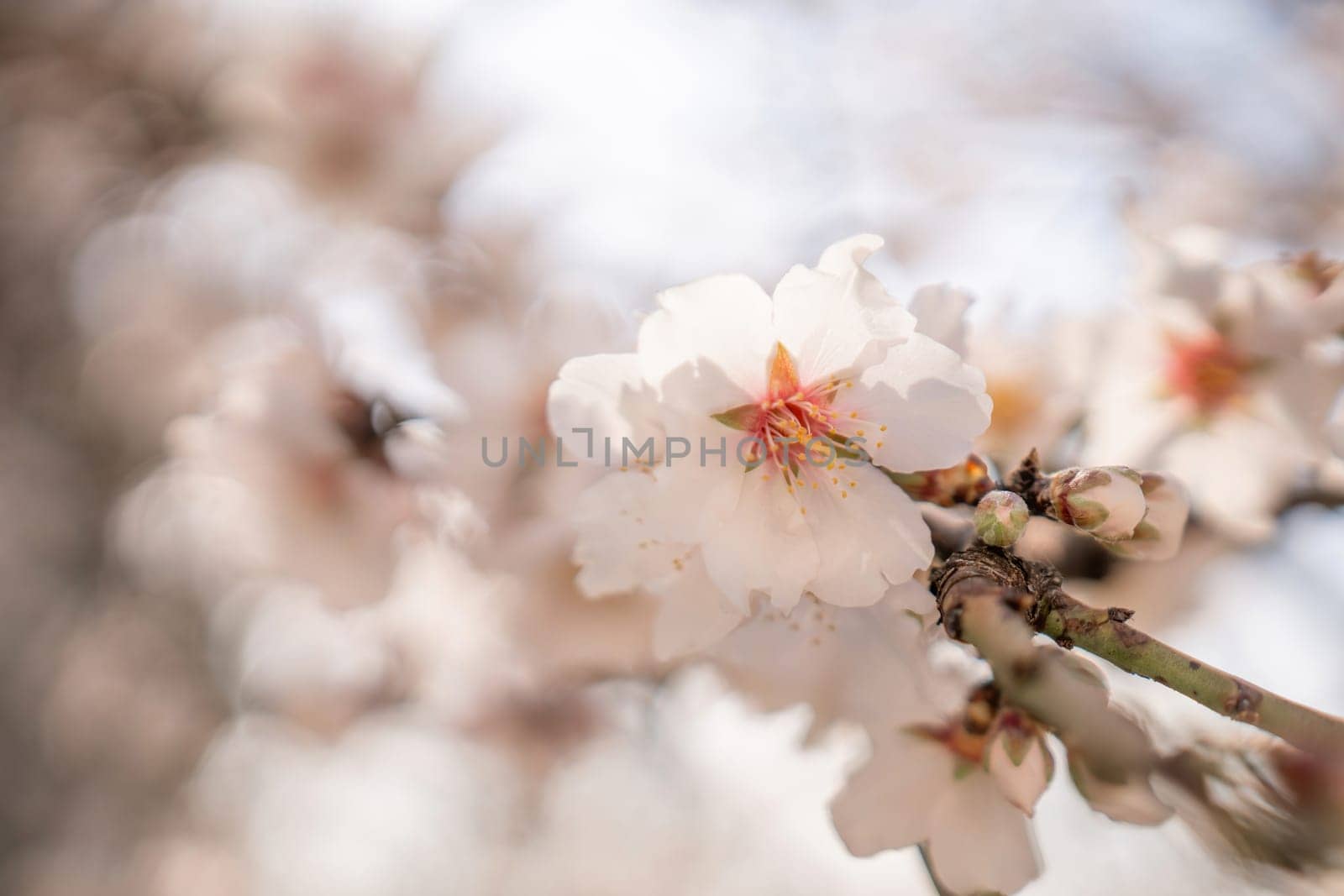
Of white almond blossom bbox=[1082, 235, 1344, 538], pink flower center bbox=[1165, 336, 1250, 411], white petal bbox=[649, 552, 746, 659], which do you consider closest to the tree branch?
white petal bbox=[649, 552, 746, 659]

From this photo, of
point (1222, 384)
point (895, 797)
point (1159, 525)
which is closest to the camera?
point (1159, 525)

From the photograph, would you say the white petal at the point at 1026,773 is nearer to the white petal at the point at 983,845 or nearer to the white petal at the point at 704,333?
the white petal at the point at 983,845

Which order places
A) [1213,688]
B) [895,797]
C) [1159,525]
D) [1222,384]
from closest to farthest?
1. [1213,688]
2. [1159,525]
3. [895,797]
4. [1222,384]

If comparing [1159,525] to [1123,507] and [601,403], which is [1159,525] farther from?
[601,403]

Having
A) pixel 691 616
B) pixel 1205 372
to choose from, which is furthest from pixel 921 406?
pixel 1205 372

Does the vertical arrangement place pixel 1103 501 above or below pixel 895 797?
above

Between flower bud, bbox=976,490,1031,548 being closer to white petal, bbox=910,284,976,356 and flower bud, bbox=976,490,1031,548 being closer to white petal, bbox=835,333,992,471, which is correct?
white petal, bbox=835,333,992,471
